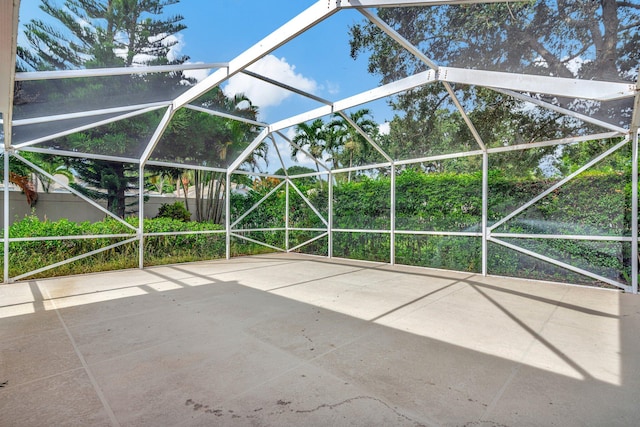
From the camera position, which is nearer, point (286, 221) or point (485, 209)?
point (485, 209)

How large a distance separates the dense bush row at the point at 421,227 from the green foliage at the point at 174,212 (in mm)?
98

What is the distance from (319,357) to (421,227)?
194 inches

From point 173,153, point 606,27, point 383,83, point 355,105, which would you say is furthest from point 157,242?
Answer: point 606,27

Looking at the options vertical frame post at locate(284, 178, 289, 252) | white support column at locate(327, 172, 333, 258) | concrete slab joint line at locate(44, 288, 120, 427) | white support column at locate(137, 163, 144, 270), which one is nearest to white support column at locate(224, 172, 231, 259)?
vertical frame post at locate(284, 178, 289, 252)

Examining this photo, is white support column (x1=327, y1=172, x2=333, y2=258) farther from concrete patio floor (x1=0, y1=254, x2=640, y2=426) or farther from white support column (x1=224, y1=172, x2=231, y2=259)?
concrete patio floor (x1=0, y1=254, x2=640, y2=426)

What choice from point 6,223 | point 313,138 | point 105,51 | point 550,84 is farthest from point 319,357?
point 313,138

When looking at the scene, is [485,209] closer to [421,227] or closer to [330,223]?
[421,227]

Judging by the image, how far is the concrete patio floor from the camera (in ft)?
5.64

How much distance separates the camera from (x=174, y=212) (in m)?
9.41

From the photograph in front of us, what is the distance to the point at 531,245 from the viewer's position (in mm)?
5395

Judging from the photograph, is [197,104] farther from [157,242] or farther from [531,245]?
[531,245]

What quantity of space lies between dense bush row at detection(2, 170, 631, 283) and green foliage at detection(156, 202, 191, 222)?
0.10 meters

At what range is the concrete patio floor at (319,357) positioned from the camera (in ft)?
5.64

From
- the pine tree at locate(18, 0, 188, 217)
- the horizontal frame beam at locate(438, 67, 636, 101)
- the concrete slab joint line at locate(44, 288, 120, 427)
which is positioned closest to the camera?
the concrete slab joint line at locate(44, 288, 120, 427)
